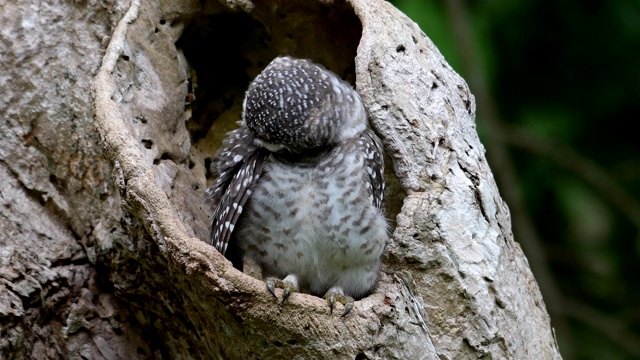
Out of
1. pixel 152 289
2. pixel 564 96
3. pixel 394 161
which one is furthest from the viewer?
pixel 564 96

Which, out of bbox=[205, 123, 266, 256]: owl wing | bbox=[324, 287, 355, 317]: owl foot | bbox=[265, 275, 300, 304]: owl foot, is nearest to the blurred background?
bbox=[205, 123, 266, 256]: owl wing

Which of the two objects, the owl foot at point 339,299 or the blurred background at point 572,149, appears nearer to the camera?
the owl foot at point 339,299

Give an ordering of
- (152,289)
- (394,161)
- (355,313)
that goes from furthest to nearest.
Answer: (152,289) → (394,161) → (355,313)

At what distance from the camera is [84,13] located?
14.1 ft

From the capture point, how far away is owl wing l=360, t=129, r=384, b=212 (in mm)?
3902

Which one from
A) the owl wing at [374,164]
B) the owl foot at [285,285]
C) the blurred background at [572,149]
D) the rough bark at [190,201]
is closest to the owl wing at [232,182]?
the rough bark at [190,201]

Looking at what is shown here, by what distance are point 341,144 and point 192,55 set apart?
1112mm

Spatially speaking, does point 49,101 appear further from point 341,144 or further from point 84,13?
point 341,144

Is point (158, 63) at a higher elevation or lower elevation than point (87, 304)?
higher

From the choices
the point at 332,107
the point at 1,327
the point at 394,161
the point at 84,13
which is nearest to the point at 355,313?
the point at 394,161

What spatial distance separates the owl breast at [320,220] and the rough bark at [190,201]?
0.18 meters

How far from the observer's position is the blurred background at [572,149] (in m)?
6.33

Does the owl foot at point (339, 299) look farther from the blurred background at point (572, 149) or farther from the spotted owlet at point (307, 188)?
the blurred background at point (572, 149)

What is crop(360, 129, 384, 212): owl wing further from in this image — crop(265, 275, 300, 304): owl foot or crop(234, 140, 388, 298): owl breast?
crop(265, 275, 300, 304): owl foot
